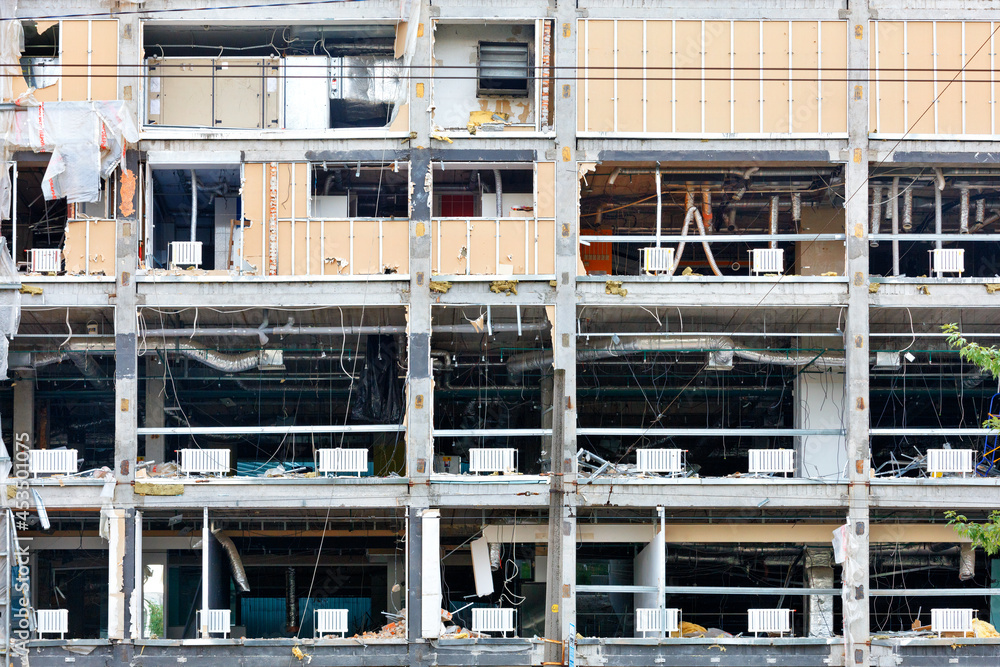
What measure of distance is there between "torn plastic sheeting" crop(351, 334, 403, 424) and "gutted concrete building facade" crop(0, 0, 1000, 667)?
7 centimetres

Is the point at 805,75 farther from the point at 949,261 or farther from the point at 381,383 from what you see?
the point at 381,383

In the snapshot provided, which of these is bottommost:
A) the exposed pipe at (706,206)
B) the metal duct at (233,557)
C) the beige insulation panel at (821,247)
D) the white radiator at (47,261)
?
the metal duct at (233,557)

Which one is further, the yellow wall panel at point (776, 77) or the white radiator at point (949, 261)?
the white radiator at point (949, 261)

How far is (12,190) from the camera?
2300 centimetres

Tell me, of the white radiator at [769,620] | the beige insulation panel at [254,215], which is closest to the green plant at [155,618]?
the beige insulation panel at [254,215]

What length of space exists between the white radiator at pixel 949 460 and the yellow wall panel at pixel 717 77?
946 centimetres

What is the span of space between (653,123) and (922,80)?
679 cm

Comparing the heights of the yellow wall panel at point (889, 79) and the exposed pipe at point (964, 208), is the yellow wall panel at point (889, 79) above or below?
above

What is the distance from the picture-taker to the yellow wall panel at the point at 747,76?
22.8 meters

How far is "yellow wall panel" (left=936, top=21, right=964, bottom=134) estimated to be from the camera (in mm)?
22750

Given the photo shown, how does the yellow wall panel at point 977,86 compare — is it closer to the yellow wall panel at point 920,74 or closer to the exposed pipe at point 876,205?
the yellow wall panel at point 920,74

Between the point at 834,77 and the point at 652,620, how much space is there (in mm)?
14092

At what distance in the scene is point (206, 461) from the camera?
22406mm

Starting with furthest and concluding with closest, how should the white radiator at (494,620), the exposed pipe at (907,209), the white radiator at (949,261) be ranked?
the exposed pipe at (907,209)
the white radiator at (949,261)
the white radiator at (494,620)
